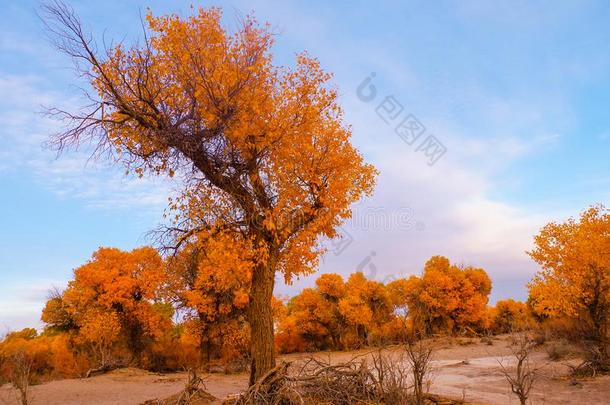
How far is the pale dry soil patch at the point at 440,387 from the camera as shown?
15.4m

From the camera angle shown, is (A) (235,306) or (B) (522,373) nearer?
(B) (522,373)

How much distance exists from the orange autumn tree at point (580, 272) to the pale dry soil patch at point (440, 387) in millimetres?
2632

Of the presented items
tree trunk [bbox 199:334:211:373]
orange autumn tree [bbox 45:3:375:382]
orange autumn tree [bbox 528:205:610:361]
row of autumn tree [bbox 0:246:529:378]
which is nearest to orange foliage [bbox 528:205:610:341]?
orange autumn tree [bbox 528:205:610:361]

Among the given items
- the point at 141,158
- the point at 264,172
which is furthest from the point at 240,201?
the point at 141,158

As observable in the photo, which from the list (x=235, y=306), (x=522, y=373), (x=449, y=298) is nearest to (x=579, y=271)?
(x=522, y=373)

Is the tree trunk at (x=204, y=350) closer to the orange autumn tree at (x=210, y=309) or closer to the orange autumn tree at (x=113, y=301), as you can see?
the orange autumn tree at (x=210, y=309)

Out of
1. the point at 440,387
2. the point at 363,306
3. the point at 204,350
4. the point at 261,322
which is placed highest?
the point at 363,306

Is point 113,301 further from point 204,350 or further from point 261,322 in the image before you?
point 261,322

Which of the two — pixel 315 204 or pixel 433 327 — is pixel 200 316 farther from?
pixel 433 327

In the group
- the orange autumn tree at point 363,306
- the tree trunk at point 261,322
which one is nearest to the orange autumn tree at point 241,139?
the tree trunk at point 261,322

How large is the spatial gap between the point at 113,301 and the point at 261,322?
833 inches

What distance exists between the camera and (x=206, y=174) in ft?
44.4

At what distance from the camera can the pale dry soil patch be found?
1543 cm

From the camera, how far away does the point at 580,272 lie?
22.5m
